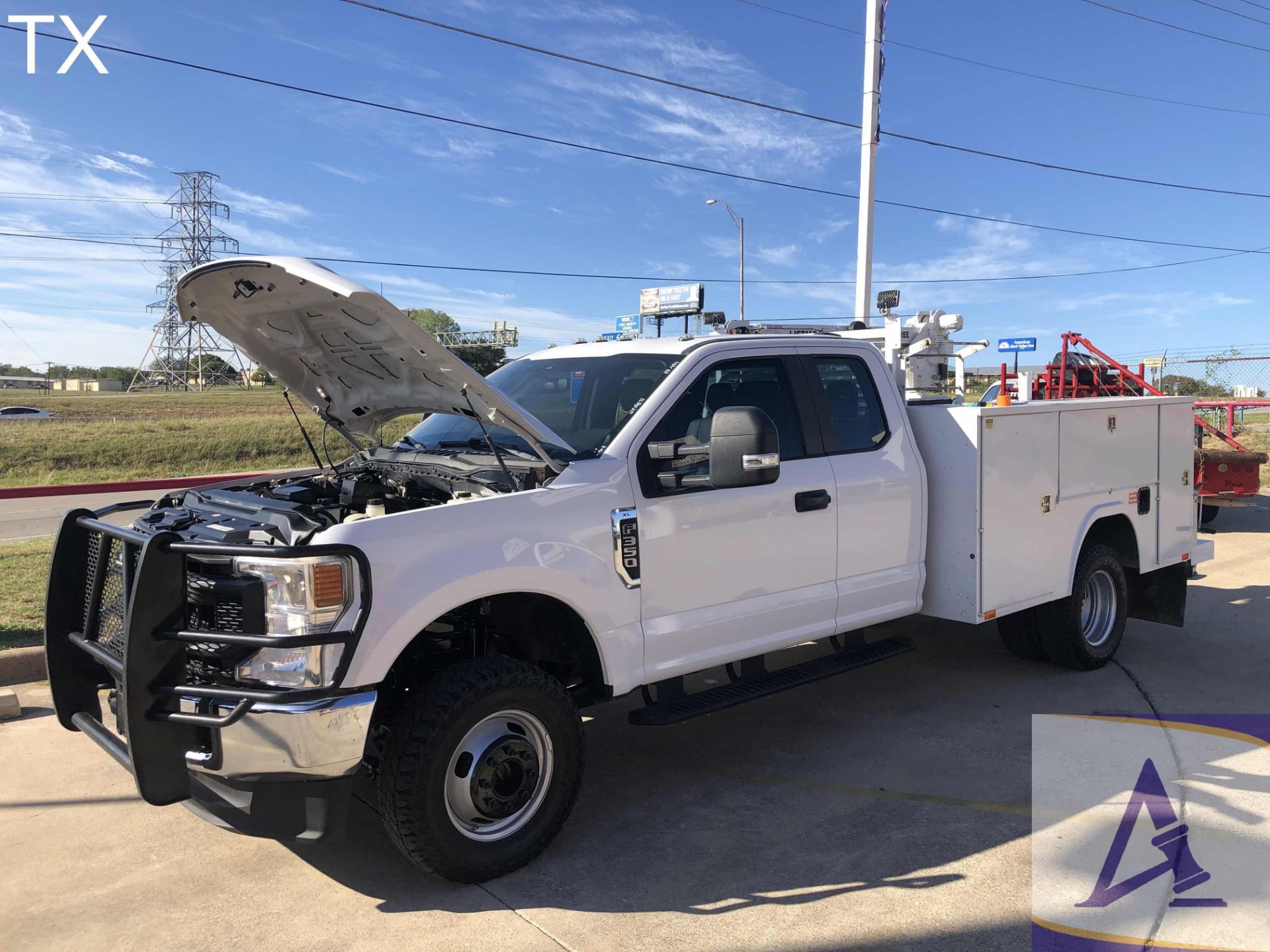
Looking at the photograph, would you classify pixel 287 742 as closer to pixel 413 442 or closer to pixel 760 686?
pixel 413 442

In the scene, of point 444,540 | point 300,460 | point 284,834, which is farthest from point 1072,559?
point 300,460

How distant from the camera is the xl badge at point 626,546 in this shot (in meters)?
4.01

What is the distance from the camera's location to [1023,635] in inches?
257

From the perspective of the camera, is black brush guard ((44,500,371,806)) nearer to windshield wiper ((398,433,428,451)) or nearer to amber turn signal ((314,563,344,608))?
amber turn signal ((314,563,344,608))

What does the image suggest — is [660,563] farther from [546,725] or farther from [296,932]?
[296,932]

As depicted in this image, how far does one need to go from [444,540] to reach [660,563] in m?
1.04

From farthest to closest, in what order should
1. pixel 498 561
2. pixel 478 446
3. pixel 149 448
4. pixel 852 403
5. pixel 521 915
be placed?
pixel 149 448 → pixel 852 403 → pixel 478 446 → pixel 498 561 → pixel 521 915

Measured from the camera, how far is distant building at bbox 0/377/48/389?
9494cm

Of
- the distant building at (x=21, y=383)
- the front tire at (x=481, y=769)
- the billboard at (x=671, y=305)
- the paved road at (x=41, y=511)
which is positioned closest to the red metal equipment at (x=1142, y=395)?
the billboard at (x=671, y=305)

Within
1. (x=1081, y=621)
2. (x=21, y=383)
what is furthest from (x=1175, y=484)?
(x=21, y=383)

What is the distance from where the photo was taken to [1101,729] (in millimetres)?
5402

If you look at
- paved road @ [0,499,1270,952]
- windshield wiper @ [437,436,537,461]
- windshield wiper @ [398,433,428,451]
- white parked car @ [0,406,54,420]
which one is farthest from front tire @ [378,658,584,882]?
white parked car @ [0,406,54,420]

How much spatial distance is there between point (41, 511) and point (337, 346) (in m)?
14.0

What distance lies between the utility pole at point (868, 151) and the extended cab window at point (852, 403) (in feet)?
23.6
